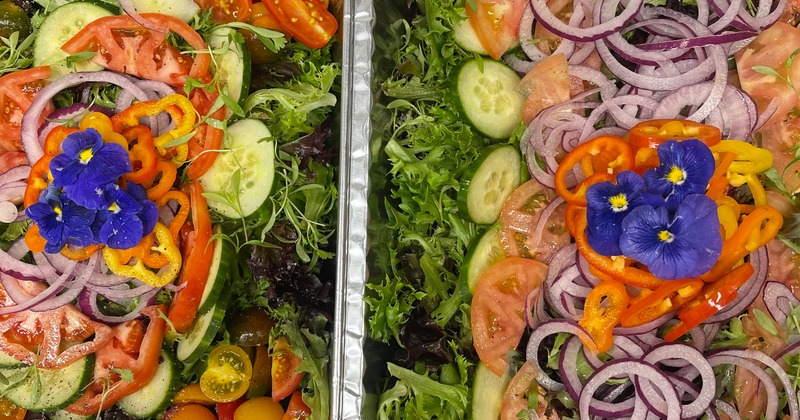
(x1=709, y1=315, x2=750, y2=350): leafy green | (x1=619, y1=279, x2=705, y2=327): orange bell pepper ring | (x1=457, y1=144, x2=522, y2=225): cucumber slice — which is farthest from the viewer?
(x1=457, y1=144, x2=522, y2=225): cucumber slice

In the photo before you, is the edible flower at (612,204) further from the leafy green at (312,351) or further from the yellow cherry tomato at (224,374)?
the yellow cherry tomato at (224,374)

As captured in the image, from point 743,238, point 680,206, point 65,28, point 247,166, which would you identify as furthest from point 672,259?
point 65,28

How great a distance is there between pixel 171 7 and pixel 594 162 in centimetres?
201

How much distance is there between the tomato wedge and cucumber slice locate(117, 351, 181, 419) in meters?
0.21

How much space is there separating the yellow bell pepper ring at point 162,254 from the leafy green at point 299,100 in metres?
0.65

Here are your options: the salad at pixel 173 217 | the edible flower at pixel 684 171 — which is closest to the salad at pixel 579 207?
the edible flower at pixel 684 171

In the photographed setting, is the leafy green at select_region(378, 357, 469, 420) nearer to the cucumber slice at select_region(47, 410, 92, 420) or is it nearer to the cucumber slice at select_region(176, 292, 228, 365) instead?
the cucumber slice at select_region(176, 292, 228, 365)

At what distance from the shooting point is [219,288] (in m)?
2.63

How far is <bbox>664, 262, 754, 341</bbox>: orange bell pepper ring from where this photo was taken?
93.1 inches

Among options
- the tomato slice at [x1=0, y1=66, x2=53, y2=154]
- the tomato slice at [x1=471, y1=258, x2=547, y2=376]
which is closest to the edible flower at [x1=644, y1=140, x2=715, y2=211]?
the tomato slice at [x1=471, y1=258, x2=547, y2=376]

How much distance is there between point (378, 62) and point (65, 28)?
4.69 feet

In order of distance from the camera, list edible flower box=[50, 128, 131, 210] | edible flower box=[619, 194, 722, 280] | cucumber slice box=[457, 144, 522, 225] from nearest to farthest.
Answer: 1. edible flower box=[619, 194, 722, 280]
2. edible flower box=[50, 128, 131, 210]
3. cucumber slice box=[457, 144, 522, 225]

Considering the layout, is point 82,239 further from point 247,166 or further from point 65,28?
point 65,28

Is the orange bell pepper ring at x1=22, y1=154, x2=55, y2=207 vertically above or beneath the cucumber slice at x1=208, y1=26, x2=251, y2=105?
beneath
